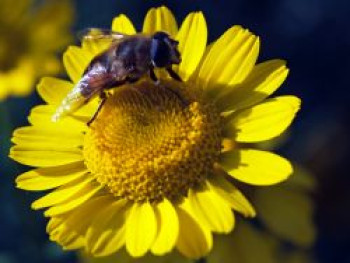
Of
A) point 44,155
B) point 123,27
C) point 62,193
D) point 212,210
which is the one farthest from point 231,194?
point 123,27

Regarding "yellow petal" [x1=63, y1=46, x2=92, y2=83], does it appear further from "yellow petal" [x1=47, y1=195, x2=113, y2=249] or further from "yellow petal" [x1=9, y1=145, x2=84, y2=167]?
"yellow petal" [x1=47, y1=195, x2=113, y2=249]

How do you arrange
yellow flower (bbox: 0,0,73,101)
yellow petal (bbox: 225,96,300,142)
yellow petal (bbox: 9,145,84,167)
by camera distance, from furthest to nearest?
yellow flower (bbox: 0,0,73,101), yellow petal (bbox: 9,145,84,167), yellow petal (bbox: 225,96,300,142)

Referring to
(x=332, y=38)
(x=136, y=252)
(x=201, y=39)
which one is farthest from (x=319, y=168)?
(x=136, y=252)

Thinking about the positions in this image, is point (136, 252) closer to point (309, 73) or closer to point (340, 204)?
point (340, 204)

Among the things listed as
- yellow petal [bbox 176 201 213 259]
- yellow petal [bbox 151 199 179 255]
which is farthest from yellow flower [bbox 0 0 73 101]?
yellow petal [bbox 176 201 213 259]

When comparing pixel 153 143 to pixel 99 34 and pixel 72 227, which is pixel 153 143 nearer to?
pixel 72 227

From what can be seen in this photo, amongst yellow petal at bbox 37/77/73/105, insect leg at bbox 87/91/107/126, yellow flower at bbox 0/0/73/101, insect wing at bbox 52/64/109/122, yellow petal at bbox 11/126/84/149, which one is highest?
insect wing at bbox 52/64/109/122
